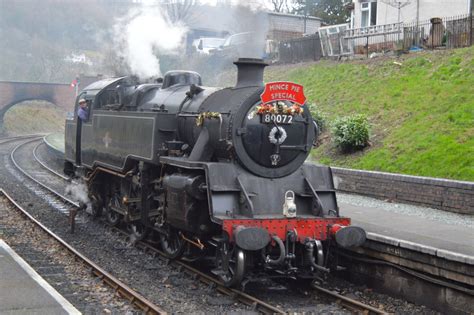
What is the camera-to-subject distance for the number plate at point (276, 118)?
824cm

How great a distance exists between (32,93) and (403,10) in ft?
94.5

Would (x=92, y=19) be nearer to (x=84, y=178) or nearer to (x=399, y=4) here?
(x=399, y=4)

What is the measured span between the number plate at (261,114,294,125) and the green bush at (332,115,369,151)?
25.2 feet

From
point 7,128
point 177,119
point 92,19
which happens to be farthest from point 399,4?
point 7,128

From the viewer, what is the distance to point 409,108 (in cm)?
1666

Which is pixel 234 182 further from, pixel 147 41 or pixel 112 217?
pixel 147 41

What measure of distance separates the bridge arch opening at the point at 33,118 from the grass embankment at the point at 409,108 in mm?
32001

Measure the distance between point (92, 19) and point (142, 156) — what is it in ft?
78.3

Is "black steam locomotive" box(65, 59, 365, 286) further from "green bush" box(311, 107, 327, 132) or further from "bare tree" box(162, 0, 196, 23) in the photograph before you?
"bare tree" box(162, 0, 196, 23)

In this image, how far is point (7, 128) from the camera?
47125mm

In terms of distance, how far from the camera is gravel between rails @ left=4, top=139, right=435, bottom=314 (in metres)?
7.39

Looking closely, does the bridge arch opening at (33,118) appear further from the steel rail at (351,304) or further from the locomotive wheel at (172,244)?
the steel rail at (351,304)

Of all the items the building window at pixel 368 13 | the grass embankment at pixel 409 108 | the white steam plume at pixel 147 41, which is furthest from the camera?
the building window at pixel 368 13

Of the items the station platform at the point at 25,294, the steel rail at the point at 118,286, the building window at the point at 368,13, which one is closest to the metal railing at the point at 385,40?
the building window at the point at 368,13
